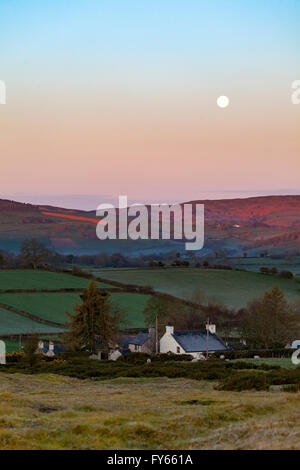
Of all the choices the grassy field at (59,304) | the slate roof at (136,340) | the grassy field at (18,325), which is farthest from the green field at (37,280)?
the slate roof at (136,340)

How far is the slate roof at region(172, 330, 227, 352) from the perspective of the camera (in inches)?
2707

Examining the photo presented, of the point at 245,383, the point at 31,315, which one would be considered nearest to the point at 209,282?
the point at 31,315

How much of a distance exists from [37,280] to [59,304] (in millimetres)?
13516

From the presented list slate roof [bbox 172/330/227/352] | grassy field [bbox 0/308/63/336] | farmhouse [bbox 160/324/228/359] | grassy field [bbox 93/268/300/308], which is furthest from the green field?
slate roof [bbox 172/330/227/352]

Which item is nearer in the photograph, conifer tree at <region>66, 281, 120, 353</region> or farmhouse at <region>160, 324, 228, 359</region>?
conifer tree at <region>66, 281, 120, 353</region>

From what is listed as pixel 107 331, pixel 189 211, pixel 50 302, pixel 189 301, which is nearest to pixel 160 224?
pixel 189 211

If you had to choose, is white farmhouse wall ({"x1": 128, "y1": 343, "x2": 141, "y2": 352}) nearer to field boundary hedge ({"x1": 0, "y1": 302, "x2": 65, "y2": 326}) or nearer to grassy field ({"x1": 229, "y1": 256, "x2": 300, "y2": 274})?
field boundary hedge ({"x1": 0, "y1": 302, "x2": 65, "y2": 326})

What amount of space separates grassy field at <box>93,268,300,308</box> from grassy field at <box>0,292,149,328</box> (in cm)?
1140

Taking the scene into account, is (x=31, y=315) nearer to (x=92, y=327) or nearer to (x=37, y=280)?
(x=37, y=280)

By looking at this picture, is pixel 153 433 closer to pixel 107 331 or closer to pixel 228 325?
pixel 107 331

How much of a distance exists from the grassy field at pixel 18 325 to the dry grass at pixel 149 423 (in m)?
55.3

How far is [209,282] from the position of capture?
389ft

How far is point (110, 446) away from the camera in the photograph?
566 inches
